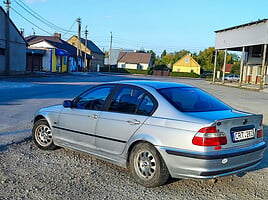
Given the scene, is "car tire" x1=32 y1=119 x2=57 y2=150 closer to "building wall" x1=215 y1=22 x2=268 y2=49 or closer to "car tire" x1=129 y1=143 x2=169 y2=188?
"car tire" x1=129 y1=143 x2=169 y2=188

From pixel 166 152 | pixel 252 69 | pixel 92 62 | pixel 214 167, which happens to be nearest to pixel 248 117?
pixel 214 167

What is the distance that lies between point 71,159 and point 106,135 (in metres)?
1.09

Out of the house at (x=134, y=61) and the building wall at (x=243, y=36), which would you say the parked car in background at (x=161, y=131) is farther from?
the house at (x=134, y=61)

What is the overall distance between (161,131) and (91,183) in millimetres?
1275

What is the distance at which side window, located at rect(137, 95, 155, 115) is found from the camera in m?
4.47

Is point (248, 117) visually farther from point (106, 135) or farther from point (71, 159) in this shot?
point (71, 159)

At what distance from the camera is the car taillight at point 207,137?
3904mm

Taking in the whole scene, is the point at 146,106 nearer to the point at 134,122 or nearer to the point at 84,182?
the point at 134,122

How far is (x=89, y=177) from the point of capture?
4.66m

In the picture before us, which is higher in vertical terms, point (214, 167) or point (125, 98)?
point (125, 98)

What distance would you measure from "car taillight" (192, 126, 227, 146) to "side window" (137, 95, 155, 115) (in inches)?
32.6

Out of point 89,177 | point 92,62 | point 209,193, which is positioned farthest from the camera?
point 92,62

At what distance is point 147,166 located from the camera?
436 cm

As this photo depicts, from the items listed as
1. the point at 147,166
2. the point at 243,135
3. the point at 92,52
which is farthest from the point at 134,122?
the point at 92,52
